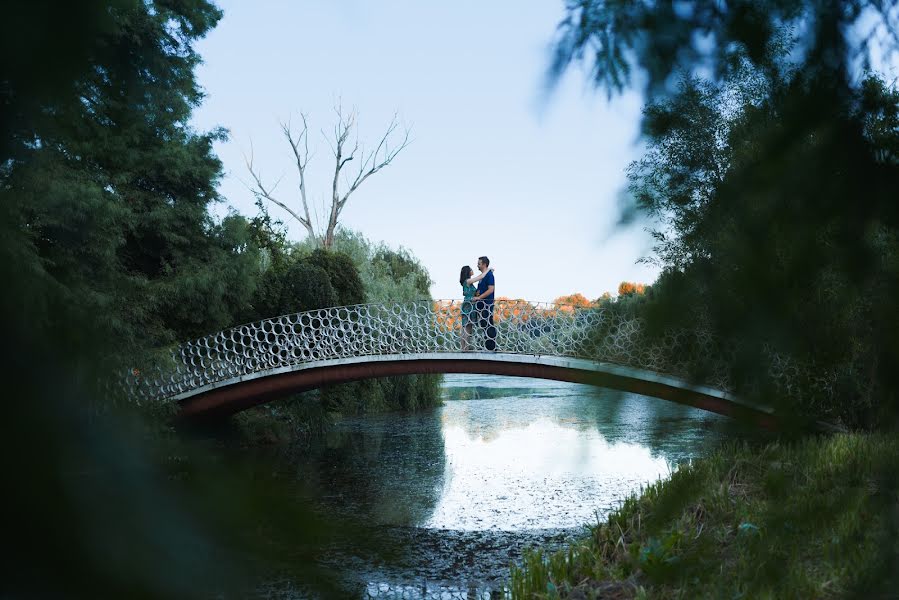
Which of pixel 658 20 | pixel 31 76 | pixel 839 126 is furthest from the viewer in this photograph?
pixel 658 20

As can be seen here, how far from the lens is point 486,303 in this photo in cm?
1036

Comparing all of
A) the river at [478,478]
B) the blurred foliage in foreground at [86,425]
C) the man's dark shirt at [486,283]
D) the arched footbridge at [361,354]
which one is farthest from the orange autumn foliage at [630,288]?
the man's dark shirt at [486,283]

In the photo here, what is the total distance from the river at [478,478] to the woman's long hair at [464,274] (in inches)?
107

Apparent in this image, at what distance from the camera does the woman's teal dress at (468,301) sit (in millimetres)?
10297

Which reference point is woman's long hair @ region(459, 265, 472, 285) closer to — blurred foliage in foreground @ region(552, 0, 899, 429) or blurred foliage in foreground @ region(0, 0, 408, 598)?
blurred foliage in foreground @ region(552, 0, 899, 429)

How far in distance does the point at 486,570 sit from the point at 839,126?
18.4 feet

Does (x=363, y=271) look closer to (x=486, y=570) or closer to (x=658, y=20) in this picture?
(x=486, y=570)

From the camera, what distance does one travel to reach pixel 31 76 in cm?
34

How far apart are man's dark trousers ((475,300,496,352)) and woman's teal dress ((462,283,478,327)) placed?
12 cm

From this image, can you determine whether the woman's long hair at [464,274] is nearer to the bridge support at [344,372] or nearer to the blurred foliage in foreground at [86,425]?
the bridge support at [344,372]

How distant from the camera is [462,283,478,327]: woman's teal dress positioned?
1030 centimetres

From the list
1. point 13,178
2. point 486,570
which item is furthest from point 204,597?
point 486,570

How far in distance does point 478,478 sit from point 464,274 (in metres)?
3.01

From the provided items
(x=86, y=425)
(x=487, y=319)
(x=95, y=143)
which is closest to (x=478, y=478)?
(x=487, y=319)
